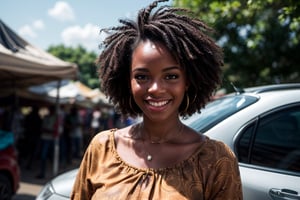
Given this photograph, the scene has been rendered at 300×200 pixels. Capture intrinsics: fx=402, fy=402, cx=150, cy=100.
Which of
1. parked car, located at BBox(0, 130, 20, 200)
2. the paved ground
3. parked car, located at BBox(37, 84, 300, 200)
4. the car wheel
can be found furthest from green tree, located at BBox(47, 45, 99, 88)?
parked car, located at BBox(37, 84, 300, 200)

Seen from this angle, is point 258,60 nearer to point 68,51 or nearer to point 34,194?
point 34,194

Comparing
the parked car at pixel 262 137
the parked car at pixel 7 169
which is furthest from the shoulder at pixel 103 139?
the parked car at pixel 7 169

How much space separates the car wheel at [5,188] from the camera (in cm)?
586

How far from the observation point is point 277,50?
37.9ft

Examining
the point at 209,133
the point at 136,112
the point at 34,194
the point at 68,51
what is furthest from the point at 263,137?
the point at 68,51

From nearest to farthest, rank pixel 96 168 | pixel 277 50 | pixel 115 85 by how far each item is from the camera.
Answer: pixel 96 168 < pixel 115 85 < pixel 277 50

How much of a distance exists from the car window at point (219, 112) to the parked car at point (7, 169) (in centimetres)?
393

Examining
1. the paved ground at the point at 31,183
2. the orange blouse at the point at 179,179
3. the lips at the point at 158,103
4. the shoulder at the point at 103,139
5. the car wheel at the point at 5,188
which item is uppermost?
the lips at the point at 158,103

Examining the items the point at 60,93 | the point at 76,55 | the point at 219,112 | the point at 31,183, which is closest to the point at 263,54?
the point at 60,93

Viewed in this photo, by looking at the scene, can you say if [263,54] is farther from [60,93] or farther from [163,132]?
[163,132]

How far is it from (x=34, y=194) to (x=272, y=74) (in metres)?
7.52

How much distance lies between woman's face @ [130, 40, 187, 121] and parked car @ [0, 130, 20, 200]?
4.73 metres

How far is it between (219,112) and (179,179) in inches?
48.8

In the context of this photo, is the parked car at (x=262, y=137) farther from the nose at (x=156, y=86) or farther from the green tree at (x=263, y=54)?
the green tree at (x=263, y=54)
